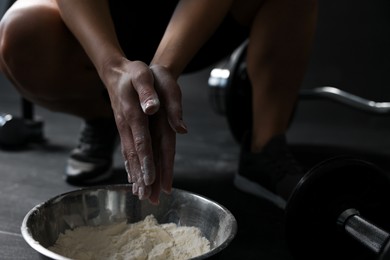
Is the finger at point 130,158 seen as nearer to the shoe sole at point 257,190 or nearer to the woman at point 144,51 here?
the woman at point 144,51

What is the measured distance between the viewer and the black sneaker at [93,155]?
1166 mm

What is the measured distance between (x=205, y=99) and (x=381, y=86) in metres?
0.71

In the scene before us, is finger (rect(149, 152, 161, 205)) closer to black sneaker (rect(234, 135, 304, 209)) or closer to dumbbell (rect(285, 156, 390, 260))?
dumbbell (rect(285, 156, 390, 260))

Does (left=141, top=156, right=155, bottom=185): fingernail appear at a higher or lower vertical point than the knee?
lower

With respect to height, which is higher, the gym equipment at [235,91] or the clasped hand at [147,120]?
the clasped hand at [147,120]

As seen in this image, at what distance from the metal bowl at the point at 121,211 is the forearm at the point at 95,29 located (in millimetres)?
205

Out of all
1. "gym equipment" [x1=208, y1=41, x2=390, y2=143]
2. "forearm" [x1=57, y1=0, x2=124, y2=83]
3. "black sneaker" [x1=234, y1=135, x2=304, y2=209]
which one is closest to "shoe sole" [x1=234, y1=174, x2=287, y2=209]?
"black sneaker" [x1=234, y1=135, x2=304, y2=209]

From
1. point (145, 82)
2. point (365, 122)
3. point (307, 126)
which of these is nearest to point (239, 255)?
point (145, 82)

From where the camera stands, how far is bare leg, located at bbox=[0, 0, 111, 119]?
38.5 inches

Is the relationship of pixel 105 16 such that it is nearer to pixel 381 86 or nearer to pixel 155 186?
pixel 155 186

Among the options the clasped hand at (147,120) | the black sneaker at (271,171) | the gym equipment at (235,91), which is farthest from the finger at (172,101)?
the gym equipment at (235,91)

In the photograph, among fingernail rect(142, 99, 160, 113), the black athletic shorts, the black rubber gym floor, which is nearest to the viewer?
fingernail rect(142, 99, 160, 113)

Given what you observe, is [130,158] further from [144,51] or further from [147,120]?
[144,51]

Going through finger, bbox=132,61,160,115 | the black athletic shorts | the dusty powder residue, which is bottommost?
the dusty powder residue
